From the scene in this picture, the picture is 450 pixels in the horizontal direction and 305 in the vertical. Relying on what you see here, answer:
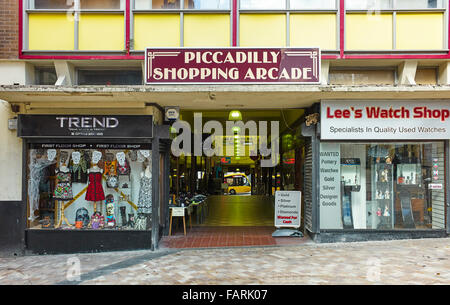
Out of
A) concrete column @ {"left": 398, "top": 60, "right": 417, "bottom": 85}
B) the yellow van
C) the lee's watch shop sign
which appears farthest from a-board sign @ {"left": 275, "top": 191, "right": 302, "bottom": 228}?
the yellow van

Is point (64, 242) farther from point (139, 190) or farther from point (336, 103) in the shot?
point (336, 103)

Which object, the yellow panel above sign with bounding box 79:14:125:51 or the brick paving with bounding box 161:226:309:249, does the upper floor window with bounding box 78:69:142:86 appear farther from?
the brick paving with bounding box 161:226:309:249

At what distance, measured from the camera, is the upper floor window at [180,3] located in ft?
31.0

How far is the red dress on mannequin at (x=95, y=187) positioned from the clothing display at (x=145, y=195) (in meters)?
0.99

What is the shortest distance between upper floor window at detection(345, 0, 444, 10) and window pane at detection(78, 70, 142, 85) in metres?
5.37

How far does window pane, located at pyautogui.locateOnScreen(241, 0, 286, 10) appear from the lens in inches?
372

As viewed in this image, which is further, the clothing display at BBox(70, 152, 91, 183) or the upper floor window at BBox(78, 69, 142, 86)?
the upper floor window at BBox(78, 69, 142, 86)

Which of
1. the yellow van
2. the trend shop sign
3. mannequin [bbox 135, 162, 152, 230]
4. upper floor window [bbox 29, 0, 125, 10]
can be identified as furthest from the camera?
the yellow van

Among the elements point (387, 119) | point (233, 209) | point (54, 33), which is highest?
point (54, 33)

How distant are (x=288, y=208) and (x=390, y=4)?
5611mm

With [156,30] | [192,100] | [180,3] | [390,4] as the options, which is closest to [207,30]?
[180,3]

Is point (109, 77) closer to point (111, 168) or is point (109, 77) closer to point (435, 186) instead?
point (111, 168)

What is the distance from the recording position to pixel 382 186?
10070mm

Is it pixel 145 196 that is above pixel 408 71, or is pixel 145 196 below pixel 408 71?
below
